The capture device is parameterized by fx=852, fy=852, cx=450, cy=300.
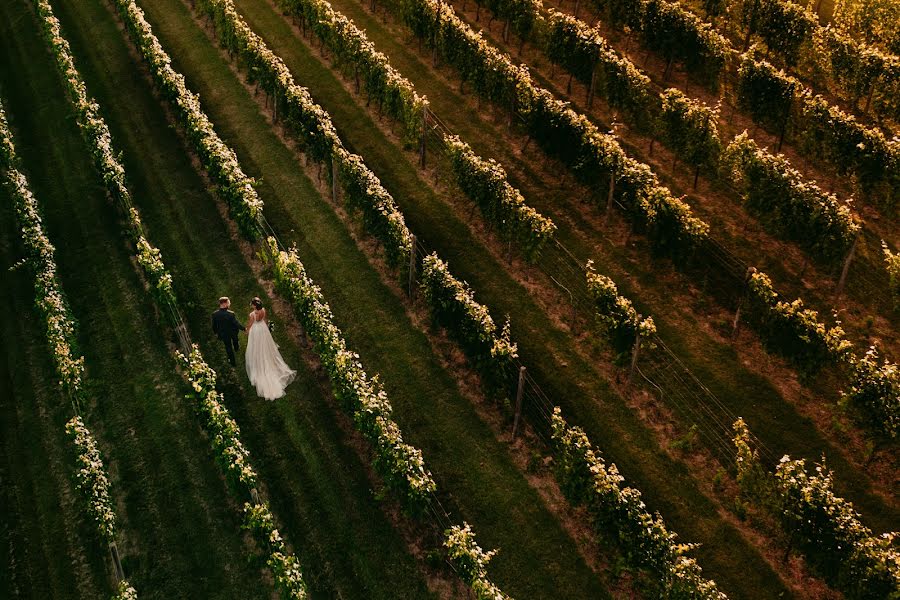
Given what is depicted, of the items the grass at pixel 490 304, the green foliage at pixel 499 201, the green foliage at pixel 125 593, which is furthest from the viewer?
the green foliage at pixel 499 201

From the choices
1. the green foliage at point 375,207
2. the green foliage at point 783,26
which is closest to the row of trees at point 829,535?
the green foliage at point 375,207

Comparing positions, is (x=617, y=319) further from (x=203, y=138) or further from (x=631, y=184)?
(x=203, y=138)

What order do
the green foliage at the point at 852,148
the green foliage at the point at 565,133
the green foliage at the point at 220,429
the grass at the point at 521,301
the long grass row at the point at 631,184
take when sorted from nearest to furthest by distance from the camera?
the green foliage at the point at 220,429
the long grass row at the point at 631,184
the grass at the point at 521,301
the green foliage at the point at 565,133
the green foliage at the point at 852,148

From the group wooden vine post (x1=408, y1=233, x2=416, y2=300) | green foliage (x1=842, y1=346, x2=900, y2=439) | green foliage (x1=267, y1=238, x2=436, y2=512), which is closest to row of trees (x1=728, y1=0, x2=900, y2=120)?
green foliage (x1=842, y1=346, x2=900, y2=439)

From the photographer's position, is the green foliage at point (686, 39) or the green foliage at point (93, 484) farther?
the green foliage at point (686, 39)

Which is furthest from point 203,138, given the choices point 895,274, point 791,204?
point 895,274

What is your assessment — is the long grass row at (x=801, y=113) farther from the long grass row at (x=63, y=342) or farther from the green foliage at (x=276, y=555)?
the long grass row at (x=63, y=342)

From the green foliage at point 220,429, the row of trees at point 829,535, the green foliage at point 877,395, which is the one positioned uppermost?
the green foliage at point 877,395

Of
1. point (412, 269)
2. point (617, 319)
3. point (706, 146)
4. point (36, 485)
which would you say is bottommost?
point (36, 485)
